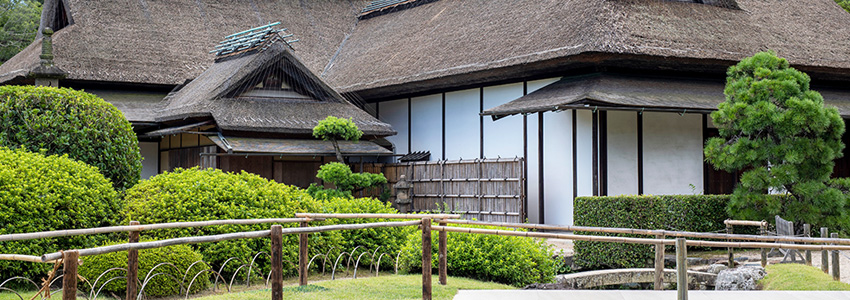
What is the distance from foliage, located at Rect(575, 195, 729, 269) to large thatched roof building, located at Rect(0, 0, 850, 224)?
1899mm

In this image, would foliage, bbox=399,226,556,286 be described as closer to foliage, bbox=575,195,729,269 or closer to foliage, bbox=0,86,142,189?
foliage, bbox=575,195,729,269

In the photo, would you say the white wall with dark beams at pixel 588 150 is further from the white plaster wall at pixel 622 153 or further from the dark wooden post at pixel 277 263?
the dark wooden post at pixel 277 263

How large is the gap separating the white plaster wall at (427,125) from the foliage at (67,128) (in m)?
9.27

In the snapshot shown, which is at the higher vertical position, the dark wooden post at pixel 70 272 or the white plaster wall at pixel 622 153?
the white plaster wall at pixel 622 153

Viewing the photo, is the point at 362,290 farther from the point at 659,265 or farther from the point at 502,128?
the point at 502,128

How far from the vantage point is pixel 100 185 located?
907 cm

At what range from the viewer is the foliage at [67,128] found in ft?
32.2

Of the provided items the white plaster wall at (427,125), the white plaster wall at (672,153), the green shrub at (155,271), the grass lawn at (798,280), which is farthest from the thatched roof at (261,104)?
the grass lawn at (798,280)

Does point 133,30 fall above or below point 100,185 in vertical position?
above

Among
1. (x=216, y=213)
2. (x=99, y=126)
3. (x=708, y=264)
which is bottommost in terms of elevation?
(x=708, y=264)

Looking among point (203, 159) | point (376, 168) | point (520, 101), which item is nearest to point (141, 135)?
point (203, 159)

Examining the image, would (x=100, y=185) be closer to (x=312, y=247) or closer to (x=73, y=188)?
(x=73, y=188)

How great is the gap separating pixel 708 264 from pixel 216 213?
729cm

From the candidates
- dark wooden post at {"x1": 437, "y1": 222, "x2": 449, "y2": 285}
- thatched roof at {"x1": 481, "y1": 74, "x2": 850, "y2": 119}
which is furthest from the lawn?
thatched roof at {"x1": 481, "y1": 74, "x2": 850, "y2": 119}
